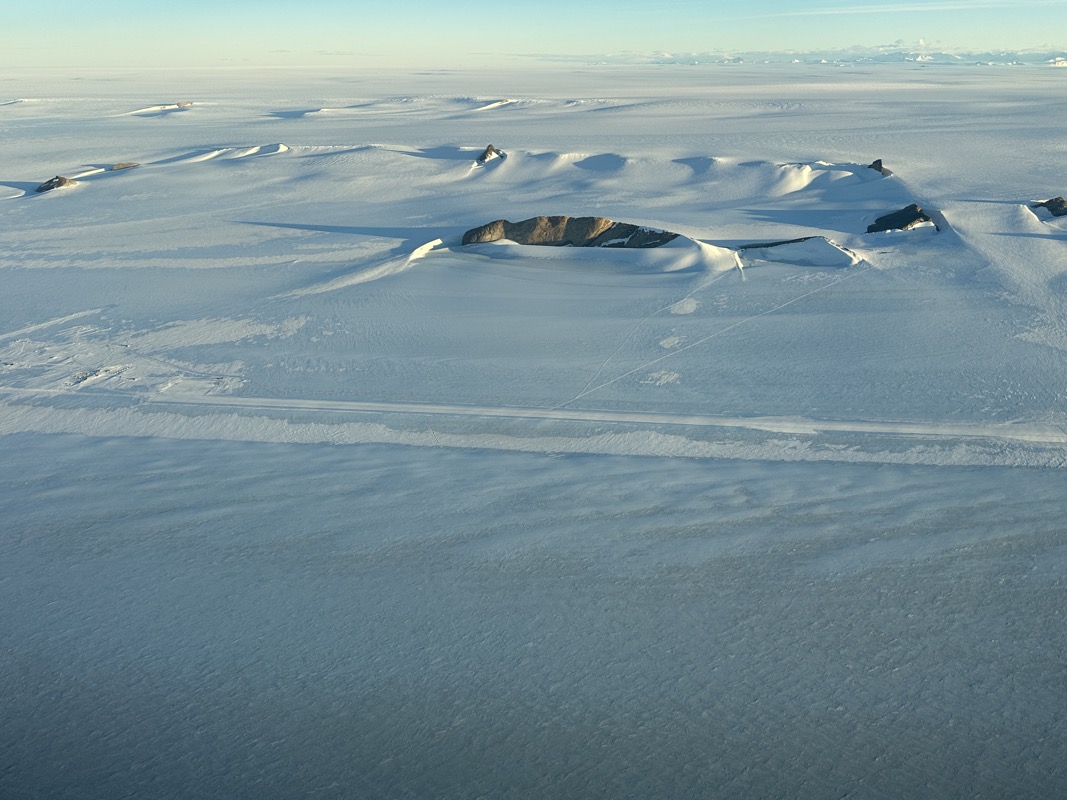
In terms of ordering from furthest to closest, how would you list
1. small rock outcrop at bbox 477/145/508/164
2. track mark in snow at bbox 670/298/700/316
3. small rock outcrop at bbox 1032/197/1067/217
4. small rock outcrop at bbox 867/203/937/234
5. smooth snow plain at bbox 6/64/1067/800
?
1. small rock outcrop at bbox 477/145/508/164
2. small rock outcrop at bbox 1032/197/1067/217
3. small rock outcrop at bbox 867/203/937/234
4. track mark in snow at bbox 670/298/700/316
5. smooth snow plain at bbox 6/64/1067/800

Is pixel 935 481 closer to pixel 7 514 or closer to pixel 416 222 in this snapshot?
pixel 7 514

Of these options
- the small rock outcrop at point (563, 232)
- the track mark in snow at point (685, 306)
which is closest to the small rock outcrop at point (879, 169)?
the small rock outcrop at point (563, 232)

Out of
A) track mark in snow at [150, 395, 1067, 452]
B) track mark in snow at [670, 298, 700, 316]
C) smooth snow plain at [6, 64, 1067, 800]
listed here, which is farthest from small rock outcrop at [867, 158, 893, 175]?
track mark in snow at [150, 395, 1067, 452]

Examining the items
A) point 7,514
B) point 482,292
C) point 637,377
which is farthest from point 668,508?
point 482,292

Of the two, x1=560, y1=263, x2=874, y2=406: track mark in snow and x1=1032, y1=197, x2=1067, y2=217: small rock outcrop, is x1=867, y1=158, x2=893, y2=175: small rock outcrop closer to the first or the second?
x1=1032, y1=197, x2=1067, y2=217: small rock outcrop

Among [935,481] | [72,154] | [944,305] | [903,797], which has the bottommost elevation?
[903,797]

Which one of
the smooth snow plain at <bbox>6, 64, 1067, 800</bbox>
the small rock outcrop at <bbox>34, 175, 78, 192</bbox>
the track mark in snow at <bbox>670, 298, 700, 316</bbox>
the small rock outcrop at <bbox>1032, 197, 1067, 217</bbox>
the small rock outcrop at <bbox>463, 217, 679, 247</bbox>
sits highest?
the small rock outcrop at <bbox>34, 175, 78, 192</bbox>
